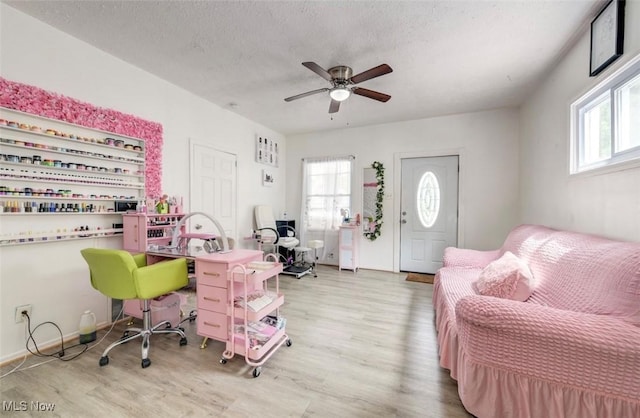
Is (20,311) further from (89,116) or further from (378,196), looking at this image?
(378,196)

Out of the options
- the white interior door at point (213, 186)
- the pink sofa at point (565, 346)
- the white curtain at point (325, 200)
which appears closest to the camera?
the pink sofa at point (565, 346)

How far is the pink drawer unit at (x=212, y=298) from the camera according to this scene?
75.1 inches

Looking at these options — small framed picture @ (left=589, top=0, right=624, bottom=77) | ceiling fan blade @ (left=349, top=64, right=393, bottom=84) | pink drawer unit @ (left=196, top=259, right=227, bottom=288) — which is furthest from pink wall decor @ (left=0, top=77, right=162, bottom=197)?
small framed picture @ (left=589, top=0, right=624, bottom=77)

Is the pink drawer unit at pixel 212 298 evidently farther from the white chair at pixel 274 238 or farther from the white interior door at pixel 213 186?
the white chair at pixel 274 238

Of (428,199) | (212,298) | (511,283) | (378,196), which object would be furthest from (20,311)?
(428,199)

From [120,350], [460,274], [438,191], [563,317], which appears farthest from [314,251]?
[563,317]

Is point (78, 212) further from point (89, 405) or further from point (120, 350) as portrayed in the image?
point (89, 405)

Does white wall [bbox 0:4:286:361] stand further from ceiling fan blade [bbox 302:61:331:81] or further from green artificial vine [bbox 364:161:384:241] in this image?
green artificial vine [bbox 364:161:384:241]

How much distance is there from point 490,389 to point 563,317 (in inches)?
20.2

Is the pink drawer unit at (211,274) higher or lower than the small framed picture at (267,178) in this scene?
lower

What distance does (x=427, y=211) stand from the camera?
431 centimetres

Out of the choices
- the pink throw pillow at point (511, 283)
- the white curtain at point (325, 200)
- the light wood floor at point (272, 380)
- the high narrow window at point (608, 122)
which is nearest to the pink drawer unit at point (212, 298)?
the light wood floor at point (272, 380)

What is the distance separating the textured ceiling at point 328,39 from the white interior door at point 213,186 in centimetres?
86

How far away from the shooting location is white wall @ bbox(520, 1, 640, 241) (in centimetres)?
162
